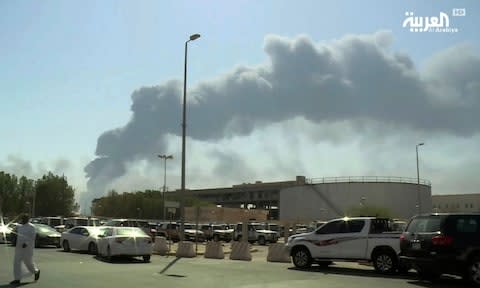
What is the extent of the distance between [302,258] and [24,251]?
993 cm

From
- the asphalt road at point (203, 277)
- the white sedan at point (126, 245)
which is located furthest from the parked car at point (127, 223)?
the asphalt road at point (203, 277)

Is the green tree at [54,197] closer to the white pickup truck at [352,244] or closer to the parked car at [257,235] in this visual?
the parked car at [257,235]

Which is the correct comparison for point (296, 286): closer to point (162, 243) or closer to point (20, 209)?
point (162, 243)

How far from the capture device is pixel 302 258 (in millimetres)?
19953

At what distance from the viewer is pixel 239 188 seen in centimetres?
16550

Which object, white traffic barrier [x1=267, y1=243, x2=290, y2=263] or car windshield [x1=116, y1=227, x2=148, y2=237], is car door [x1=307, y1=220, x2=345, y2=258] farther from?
car windshield [x1=116, y1=227, x2=148, y2=237]

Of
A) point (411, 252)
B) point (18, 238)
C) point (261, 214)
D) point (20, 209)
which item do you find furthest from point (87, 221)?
point (20, 209)

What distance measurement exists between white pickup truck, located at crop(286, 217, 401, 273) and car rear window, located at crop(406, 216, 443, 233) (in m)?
2.33

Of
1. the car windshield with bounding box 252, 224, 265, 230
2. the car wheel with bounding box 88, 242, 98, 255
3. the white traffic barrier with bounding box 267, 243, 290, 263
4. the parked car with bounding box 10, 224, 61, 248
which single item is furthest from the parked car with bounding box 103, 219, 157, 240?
the white traffic barrier with bounding box 267, 243, 290, 263

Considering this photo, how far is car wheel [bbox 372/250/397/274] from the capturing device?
17688 mm

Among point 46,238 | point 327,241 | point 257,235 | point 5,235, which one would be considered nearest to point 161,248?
point 46,238

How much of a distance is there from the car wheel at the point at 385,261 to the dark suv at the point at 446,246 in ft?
8.59

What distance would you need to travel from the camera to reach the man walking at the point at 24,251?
13562 millimetres

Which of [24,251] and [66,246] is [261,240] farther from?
[24,251]
